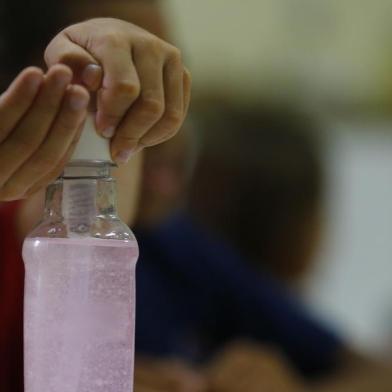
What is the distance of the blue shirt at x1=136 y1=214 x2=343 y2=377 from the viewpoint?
3.71 feet

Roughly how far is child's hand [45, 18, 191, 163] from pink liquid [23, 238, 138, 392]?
0.15ft

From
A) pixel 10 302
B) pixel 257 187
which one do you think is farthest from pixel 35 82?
pixel 257 187

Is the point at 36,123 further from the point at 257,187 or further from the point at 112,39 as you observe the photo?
the point at 257,187

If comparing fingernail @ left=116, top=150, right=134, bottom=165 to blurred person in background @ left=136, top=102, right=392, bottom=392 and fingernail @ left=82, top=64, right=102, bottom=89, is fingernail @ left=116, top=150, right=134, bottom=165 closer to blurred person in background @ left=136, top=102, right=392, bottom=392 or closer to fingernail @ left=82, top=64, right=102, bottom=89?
fingernail @ left=82, top=64, right=102, bottom=89

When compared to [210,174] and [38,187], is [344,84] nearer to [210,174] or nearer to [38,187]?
[210,174]

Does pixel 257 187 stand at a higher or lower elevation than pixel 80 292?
lower

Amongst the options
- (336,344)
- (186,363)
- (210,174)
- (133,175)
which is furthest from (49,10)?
(336,344)

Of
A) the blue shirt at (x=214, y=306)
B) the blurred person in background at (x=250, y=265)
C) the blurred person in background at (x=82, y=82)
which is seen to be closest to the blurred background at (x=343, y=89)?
the blurred person in background at (x=250, y=265)

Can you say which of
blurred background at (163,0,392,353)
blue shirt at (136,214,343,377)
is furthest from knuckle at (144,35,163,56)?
blurred background at (163,0,392,353)

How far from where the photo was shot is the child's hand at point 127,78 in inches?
11.9

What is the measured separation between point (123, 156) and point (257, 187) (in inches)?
40.7

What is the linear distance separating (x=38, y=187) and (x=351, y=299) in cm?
167

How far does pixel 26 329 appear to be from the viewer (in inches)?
13.6

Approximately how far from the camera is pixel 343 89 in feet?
6.28
